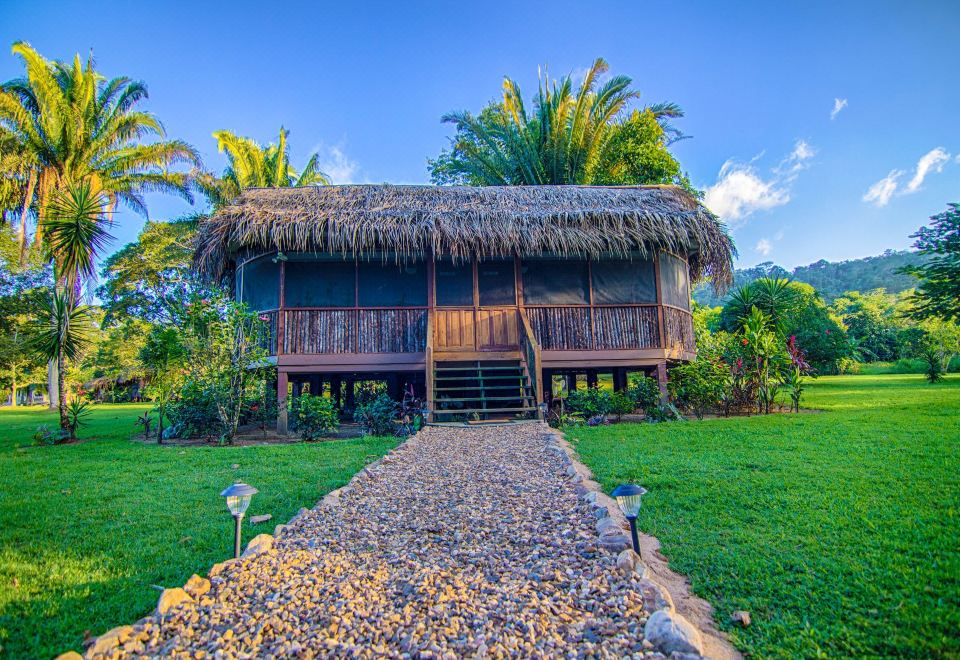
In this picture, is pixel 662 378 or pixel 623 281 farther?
pixel 623 281

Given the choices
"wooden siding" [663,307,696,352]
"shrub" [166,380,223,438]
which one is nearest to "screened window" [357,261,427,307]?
"shrub" [166,380,223,438]

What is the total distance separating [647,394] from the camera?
986 centimetres

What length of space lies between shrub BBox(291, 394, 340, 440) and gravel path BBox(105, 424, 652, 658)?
4.60m

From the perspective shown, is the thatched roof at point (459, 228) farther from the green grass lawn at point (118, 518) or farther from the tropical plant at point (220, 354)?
the green grass lawn at point (118, 518)

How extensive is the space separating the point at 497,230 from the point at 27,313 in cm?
1951

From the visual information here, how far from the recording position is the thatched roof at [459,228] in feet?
30.9

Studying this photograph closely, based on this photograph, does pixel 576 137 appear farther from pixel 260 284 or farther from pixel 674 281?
pixel 260 284

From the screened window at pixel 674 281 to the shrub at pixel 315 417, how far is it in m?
6.81

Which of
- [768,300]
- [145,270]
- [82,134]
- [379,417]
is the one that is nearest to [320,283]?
[379,417]

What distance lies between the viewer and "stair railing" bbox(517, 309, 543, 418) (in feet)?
28.3

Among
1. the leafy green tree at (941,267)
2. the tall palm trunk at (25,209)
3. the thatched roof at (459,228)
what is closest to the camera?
the thatched roof at (459,228)

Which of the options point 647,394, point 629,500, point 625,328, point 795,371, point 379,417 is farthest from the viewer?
point 625,328

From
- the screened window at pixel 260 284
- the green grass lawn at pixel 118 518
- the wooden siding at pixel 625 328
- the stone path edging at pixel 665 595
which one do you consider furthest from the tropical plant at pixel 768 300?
the stone path edging at pixel 665 595

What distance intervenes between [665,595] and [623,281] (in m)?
8.82
